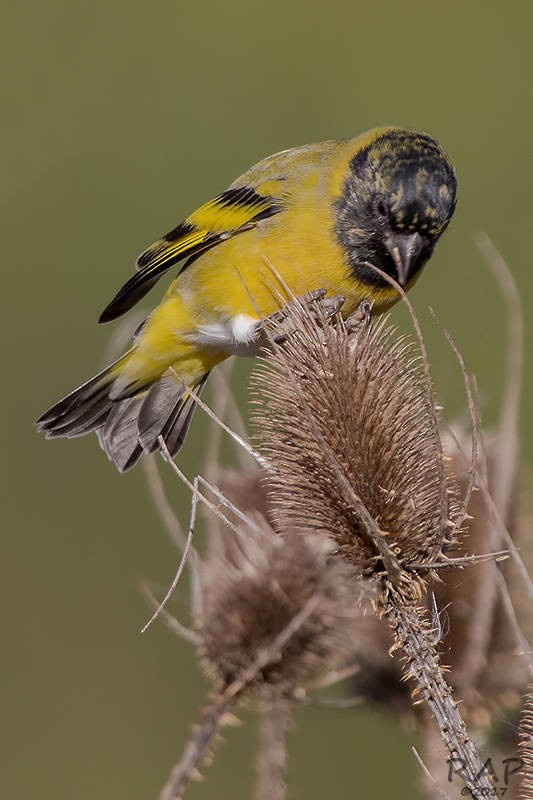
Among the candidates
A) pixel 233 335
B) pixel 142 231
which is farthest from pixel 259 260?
pixel 142 231

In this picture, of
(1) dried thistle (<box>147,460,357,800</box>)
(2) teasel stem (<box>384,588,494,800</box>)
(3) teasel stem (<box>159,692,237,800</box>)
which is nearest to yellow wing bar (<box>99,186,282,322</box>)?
(1) dried thistle (<box>147,460,357,800</box>)

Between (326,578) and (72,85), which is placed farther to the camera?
(72,85)

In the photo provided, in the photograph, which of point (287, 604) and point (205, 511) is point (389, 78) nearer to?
point (205, 511)

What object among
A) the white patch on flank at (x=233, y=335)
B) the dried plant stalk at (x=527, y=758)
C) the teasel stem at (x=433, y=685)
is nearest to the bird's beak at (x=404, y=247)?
the white patch on flank at (x=233, y=335)

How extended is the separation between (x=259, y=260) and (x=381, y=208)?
0.51m

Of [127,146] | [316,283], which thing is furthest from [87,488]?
[316,283]

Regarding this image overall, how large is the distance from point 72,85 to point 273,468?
7039 millimetres

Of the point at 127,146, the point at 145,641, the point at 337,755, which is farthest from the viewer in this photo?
the point at 127,146

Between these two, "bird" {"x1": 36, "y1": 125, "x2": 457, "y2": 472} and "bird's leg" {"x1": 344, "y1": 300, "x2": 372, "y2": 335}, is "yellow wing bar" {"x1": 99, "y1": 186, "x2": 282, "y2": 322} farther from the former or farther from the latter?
"bird's leg" {"x1": 344, "y1": 300, "x2": 372, "y2": 335}

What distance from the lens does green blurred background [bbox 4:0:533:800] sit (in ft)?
21.1

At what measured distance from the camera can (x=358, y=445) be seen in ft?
8.46

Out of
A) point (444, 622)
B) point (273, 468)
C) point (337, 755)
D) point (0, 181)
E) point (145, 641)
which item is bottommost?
point (337, 755)

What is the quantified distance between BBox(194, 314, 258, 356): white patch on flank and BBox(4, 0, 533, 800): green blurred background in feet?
2.76

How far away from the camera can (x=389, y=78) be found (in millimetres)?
9133
